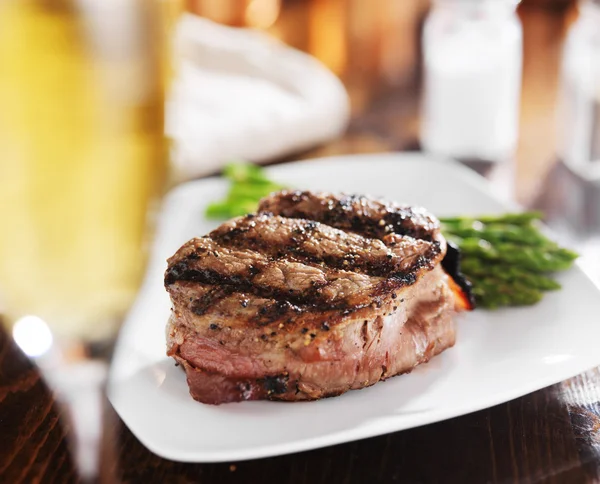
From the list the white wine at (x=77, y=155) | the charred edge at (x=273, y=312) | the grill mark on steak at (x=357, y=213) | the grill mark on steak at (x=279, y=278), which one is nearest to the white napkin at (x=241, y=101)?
the white wine at (x=77, y=155)

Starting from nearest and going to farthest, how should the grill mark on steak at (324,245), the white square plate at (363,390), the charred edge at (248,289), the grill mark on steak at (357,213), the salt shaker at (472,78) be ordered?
the white square plate at (363,390) → the charred edge at (248,289) → the grill mark on steak at (324,245) → the grill mark on steak at (357,213) → the salt shaker at (472,78)

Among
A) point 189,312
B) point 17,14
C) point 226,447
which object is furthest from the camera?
point 17,14

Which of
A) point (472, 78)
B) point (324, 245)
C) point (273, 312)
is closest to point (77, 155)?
point (472, 78)

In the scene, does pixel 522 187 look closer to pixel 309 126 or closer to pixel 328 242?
pixel 309 126

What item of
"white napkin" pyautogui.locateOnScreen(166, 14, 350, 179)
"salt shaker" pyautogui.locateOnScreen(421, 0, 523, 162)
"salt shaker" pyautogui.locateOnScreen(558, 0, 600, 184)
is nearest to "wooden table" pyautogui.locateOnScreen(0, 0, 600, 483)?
"white napkin" pyautogui.locateOnScreen(166, 14, 350, 179)

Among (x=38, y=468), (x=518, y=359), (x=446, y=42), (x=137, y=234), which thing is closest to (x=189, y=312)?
(x=38, y=468)

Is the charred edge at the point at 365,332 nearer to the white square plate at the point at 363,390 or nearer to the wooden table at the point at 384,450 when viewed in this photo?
the white square plate at the point at 363,390

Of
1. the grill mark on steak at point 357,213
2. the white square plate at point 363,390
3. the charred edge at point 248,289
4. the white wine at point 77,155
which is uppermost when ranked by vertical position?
the grill mark on steak at point 357,213

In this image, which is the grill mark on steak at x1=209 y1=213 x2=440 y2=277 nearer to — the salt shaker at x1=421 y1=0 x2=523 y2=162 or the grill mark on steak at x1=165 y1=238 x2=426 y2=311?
the grill mark on steak at x1=165 y1=238 x2=426 y2=311
